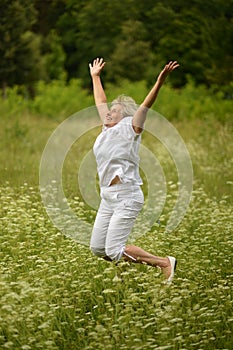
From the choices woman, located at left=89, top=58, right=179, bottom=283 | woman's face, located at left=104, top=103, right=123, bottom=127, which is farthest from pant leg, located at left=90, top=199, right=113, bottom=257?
woman's face, located at left=104, top=103, right=123, bottom=127

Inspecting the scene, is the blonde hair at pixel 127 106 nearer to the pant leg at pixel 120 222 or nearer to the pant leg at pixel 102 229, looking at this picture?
the pant leg at pixel 120 222

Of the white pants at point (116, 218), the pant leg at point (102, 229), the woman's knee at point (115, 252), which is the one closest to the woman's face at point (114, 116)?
the white pants at point (116, 218)

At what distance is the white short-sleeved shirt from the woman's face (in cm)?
5

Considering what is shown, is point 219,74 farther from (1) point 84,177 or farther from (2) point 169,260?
(2) point 169,260

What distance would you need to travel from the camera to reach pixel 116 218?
739 cm

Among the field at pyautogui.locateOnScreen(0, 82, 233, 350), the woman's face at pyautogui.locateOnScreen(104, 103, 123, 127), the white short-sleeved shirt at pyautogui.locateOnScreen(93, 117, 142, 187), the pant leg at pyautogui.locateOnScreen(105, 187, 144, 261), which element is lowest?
the field at pyautogui.locateOnScreen(0, 82, 233, 350)

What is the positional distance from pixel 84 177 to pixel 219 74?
1340 centimetres

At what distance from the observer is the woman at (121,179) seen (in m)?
7.38

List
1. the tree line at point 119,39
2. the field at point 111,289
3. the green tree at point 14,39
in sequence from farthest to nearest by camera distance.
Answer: the green tree at point 14,39 < the tree line at point 119,39 < the field at point 111,289

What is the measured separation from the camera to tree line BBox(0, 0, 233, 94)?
26.6 m

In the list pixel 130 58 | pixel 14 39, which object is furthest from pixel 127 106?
pixel 130 58

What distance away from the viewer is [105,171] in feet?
24.4

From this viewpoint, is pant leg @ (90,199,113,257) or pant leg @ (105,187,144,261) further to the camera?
pant leg @ (90,199,113,257)

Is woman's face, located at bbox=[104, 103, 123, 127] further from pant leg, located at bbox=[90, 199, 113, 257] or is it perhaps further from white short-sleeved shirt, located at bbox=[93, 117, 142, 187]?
pant leg, located at bbox=[90, 199, 113, 257]
